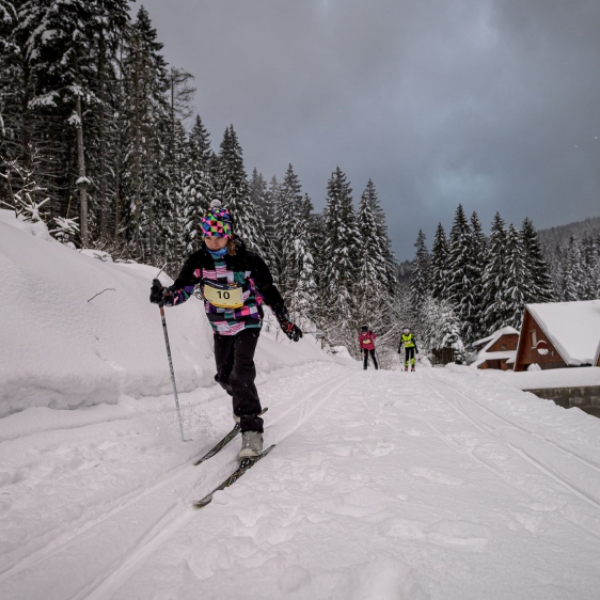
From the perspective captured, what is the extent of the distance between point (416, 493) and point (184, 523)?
1.44 m

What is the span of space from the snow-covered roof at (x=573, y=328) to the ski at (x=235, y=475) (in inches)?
944

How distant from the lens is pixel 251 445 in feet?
10.5

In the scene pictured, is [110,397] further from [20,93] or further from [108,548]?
[20,93]

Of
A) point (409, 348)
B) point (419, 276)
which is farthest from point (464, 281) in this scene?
point (409, 348)

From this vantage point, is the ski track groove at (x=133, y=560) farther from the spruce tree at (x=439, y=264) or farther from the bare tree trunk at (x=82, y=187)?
the spruce tree at (x=439, y=264)

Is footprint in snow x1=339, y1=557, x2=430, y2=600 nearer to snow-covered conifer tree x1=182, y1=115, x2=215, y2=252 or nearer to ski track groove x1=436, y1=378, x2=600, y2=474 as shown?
ski track groove x1=436, y1=378, x2=600, y2=474

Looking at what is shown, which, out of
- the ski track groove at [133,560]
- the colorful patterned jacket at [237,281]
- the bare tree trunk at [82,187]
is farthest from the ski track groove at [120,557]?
the bare tree trunk at [82,187]

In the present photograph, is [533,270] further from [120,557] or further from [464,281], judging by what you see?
[120,557]

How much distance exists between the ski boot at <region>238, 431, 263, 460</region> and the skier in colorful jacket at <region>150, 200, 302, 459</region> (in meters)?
0.13

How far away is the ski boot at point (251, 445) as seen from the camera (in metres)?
3.11

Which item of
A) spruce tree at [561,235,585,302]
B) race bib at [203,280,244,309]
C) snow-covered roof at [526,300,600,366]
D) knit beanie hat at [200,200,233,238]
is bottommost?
snow-covered roof at [526,300,600,366]

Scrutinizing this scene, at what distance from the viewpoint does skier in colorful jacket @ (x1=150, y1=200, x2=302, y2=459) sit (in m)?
3.50

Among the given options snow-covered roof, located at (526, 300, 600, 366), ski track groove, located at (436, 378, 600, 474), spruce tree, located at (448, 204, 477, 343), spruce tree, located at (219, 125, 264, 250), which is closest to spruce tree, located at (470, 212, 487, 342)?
spruce tree, located at (448, 204, 477, 343)

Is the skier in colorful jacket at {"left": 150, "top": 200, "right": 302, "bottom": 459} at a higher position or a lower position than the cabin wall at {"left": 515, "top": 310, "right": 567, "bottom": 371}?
higher
